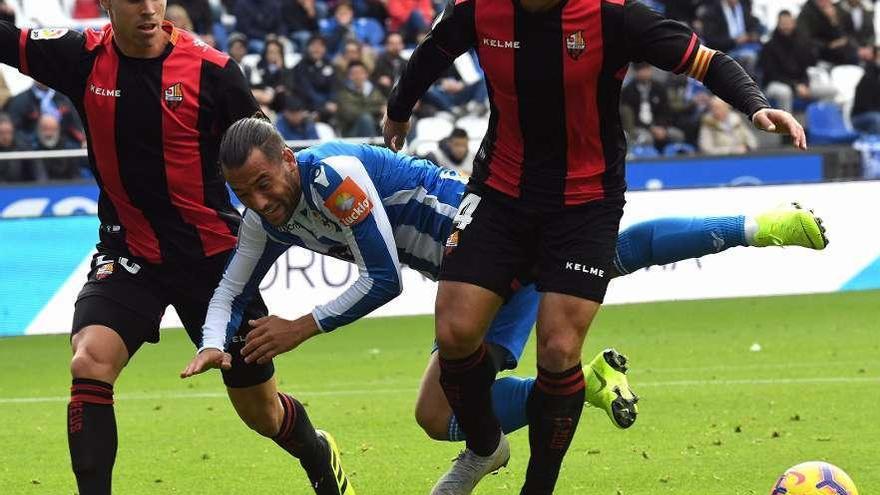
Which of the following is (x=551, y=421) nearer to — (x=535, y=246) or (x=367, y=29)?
(x=535, y=246)

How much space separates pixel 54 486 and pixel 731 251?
9.11 meters

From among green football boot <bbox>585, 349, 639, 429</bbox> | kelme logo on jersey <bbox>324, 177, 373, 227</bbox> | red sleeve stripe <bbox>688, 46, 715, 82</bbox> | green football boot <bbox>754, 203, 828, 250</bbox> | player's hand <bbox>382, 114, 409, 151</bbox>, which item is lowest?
green football boot <bbox>585, 349, 639, 429</bbox>

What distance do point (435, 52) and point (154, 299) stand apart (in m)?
1.60

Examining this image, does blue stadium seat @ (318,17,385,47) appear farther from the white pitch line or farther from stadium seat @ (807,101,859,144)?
the white pitch line

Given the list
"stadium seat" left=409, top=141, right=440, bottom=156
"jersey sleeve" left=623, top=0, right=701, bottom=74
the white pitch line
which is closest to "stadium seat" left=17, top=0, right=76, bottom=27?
"stadium seat" left=409, top=141, right=440, bottom=156

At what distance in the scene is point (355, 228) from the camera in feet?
19.8

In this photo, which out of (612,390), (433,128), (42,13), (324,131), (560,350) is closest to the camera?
(560,350)

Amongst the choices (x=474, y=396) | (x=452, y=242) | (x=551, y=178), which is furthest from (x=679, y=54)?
(x=474, y=396)

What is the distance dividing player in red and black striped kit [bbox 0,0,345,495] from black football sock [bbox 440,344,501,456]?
2.68 ft

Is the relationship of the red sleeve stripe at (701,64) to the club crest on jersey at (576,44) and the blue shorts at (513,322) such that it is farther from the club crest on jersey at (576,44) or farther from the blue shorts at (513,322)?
the blue shorts at (513,322)

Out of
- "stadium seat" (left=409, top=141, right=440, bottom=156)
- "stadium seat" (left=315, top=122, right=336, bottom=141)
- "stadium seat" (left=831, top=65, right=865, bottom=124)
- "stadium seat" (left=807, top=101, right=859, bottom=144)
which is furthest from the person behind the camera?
"stadium seat" (left=831, top=65, right=865, bottom=124)

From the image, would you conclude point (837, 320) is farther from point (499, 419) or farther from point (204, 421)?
point (499, 419)

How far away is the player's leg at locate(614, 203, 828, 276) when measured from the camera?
686cm

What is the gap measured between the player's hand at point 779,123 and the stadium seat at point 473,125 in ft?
43.5
